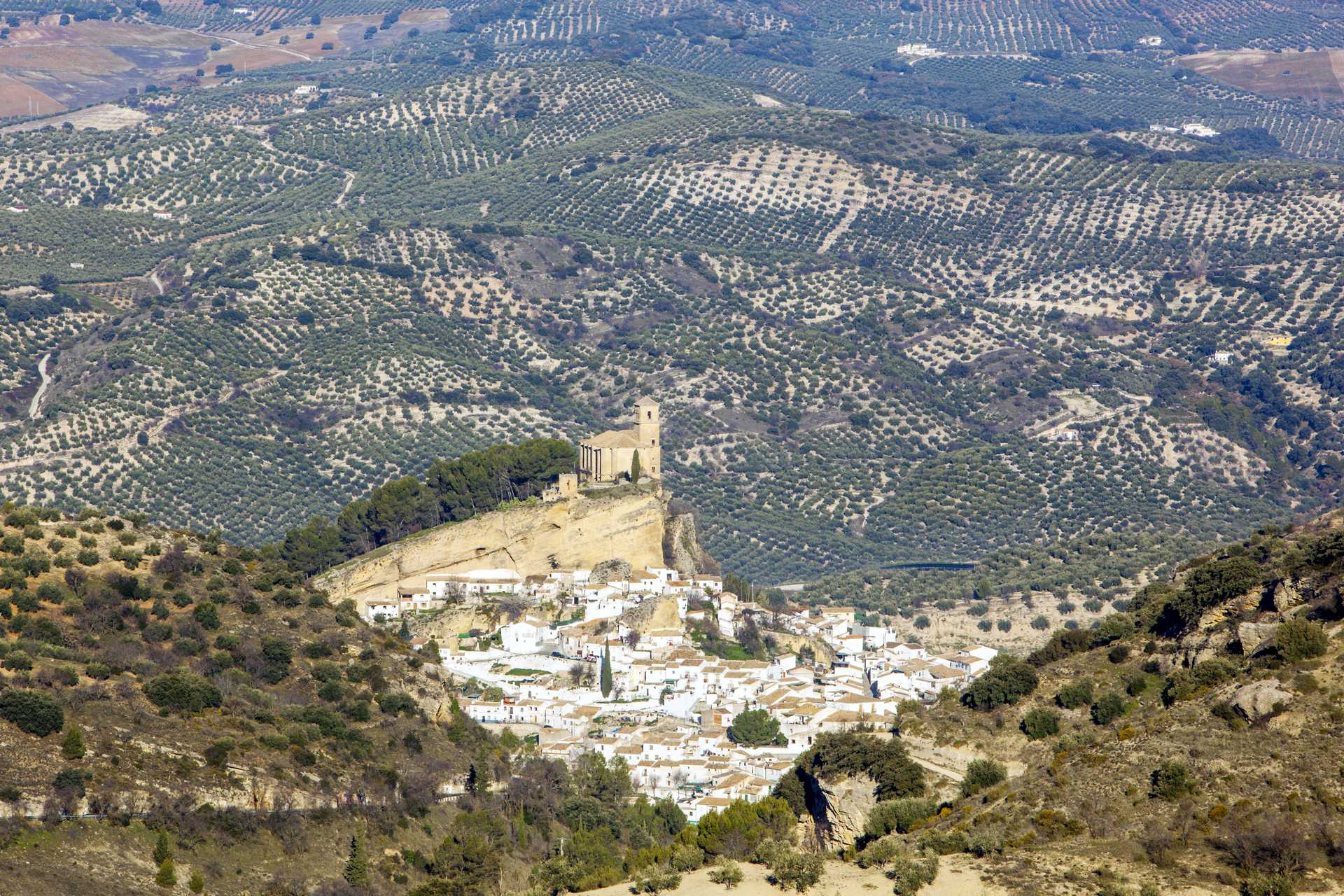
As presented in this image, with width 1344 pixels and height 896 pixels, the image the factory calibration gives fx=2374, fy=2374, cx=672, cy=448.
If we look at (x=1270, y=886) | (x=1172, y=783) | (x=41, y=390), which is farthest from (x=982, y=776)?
(x=41, y=390)

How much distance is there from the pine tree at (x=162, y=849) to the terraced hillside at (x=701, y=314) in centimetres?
5564

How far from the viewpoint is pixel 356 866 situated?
132 feet

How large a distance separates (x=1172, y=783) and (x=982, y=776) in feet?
14.2

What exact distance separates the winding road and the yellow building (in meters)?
42.5

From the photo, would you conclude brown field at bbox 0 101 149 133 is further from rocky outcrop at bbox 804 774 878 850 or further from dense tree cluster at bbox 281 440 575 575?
rocky outcrop at bbox 804 774 878 850

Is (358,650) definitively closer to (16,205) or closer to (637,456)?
(637,456)

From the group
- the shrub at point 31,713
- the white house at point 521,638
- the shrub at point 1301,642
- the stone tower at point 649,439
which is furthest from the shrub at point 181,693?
the stone tower at point 649,439

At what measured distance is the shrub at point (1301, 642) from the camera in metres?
32.5

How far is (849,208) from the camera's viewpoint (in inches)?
6324

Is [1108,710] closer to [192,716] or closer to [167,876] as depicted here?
[167,876]

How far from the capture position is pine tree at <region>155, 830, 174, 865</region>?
3744 cm

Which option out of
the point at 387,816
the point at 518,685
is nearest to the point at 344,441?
the point at 518,685

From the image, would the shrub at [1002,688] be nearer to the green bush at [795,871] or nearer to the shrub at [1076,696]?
the shrub at [1076,696]

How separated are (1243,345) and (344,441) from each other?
192 ft
